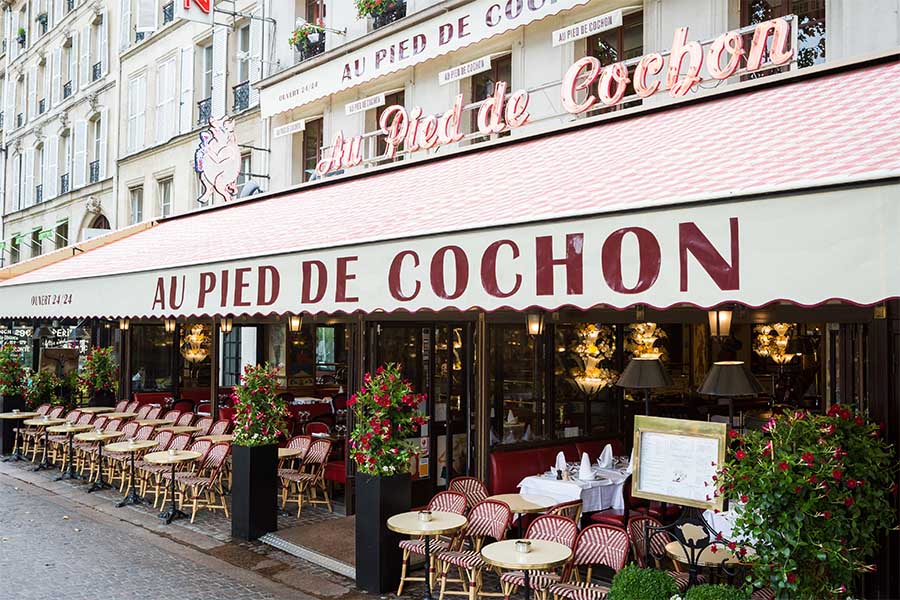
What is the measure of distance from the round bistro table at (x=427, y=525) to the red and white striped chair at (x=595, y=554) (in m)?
1.00

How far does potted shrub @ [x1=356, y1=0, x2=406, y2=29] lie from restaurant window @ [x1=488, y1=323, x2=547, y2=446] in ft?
24.1

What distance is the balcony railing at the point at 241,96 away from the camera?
59.4 feet

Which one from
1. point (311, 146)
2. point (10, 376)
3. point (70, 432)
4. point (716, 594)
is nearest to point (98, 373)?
point (10, 376)

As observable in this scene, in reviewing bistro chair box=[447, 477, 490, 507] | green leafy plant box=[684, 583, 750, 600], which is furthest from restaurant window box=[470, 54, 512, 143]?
green leafy plant box=[684, 583, 750, 600]

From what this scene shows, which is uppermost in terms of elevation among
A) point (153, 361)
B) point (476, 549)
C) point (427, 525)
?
point (153, 361)

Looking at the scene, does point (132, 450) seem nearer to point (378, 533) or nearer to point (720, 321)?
point (378, 533)

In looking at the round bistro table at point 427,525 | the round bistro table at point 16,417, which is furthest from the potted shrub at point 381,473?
the round bistro table at point 16,417

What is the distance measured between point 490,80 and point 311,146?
212 inches

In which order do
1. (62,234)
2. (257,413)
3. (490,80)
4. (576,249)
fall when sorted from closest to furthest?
(576,249) < (257,413) < (490,80) < (62,234)

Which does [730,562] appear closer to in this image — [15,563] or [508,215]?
[508,215]

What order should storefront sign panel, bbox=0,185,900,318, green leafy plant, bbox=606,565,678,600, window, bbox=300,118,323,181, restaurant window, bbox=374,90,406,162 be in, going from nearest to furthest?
storefront sign panel, bbox=0,185,900,318
green leafy plant, bbox=606,565,678,600
restaurant window, bbox=374,90,406,162
window, bbox=300,118,323,181

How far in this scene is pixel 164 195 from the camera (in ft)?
70.0

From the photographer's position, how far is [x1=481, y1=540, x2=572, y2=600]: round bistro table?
553 cm

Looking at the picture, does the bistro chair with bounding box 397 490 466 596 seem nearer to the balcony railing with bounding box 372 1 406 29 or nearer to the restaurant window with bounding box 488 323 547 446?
the restaurant window with bounding box 488 323 547 446
